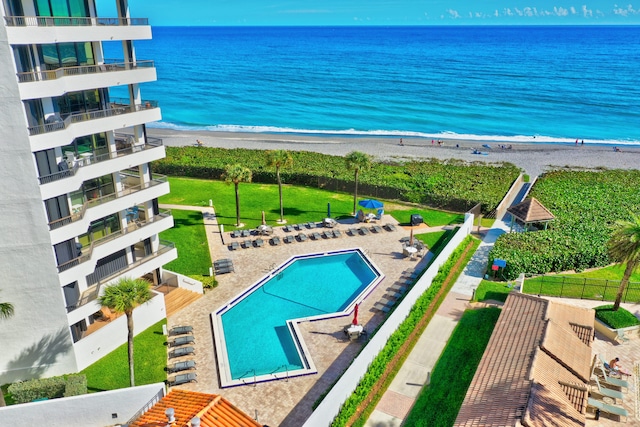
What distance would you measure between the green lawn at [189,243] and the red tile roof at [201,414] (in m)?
16.0

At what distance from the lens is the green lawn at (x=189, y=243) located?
116ft

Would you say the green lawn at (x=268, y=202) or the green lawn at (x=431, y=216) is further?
the green lawn at (x=268, y=202)

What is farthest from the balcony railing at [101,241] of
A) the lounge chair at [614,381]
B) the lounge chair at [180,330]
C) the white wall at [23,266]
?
the lounge chair at [614,381]

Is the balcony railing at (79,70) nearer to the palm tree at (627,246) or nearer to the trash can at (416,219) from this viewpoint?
the trash can at (416,219)

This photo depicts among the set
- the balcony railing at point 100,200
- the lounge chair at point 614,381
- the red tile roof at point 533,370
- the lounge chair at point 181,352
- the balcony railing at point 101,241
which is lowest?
the lounge chair at point 181,352

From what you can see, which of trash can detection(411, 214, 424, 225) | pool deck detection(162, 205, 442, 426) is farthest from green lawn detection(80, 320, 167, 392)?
trash can detection(411, 214, 424, 225)

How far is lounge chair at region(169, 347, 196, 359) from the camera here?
25828mm

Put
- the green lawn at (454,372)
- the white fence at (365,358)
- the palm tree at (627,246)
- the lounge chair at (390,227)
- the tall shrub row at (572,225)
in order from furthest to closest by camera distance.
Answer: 1. the lounge chair at (390,227)
2. the tall shrub row at (572,225)
3. the palm tree at (627,246)
4. the green lawn at (454,372)
5. the white fence at (365,358)

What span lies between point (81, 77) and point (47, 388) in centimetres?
1481

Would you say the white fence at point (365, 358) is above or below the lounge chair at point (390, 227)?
above

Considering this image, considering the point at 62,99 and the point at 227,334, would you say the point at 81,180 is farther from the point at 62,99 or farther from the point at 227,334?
the point at 227,334

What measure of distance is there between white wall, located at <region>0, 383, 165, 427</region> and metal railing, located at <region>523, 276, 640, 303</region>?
24.5m

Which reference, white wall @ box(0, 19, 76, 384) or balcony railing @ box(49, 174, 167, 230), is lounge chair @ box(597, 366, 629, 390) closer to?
balcony railing @ box(49, 174, 167, 230)

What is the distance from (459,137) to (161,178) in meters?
71.0
